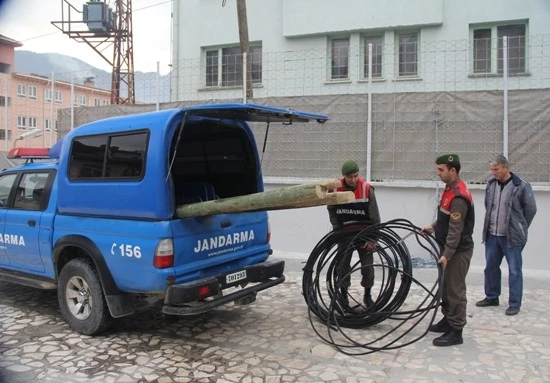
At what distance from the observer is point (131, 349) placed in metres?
4.58

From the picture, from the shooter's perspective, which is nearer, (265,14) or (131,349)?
(131,349)

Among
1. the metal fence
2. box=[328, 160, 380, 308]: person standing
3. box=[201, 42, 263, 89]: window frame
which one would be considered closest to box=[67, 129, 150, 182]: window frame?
box=[328, 160, 380, 308]: person standing

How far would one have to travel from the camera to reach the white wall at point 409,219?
→ 7.11 meters

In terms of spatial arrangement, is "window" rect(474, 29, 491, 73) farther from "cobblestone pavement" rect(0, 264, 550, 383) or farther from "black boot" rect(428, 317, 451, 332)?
"black boot" rect(428, 317, 451, 332)

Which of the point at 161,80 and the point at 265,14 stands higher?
the point at 265,14

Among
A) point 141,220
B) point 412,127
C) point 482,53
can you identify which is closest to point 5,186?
point 141,220

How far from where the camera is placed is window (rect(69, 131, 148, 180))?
453 cm

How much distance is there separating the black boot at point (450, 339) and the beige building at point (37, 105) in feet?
28.4

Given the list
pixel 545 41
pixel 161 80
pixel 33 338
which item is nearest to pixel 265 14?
pixel 161 80

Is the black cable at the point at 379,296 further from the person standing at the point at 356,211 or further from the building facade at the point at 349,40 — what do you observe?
the building facade at the point at 349,40

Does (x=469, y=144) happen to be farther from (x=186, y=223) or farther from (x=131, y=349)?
(x=131, y=349)

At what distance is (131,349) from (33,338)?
1.07m

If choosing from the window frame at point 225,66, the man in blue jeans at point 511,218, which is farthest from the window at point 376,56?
the man in blue jeans at point 511,218

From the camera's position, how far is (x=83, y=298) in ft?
16.2
